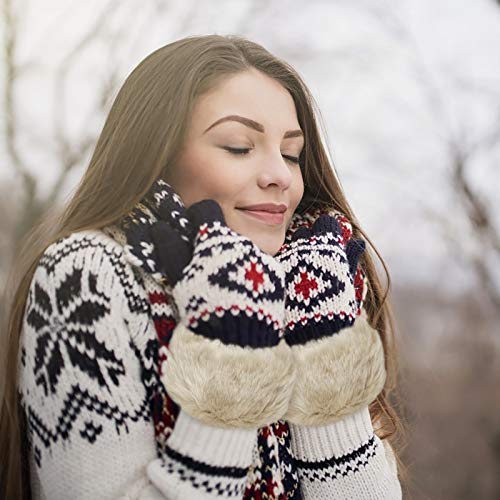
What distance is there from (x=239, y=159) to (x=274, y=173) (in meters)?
0.08

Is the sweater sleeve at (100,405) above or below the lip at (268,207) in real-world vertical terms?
below

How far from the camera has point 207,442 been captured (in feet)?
3.67

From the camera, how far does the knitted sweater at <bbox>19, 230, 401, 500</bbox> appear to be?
3.65 feet

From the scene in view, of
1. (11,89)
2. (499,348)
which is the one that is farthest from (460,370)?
(11,89)

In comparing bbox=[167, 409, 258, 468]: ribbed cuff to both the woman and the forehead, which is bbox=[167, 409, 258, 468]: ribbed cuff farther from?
the forehead

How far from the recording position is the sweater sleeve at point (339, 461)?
1.28 metres

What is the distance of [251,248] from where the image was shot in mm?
1228

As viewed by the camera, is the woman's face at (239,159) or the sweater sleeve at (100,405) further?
the woman's face at (239,159)

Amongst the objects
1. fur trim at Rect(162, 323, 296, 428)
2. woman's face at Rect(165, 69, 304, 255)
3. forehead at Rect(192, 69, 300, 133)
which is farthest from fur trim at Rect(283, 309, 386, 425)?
forehead at Rect(192, 69, 300, 133)

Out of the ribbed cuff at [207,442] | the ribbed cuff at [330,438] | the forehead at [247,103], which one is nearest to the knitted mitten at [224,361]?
the ribbed cuff at [207,442]

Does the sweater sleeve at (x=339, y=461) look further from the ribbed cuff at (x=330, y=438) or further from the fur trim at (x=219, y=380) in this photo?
the fur trim at (x=219, y=380)

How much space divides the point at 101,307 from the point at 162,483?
329 millimetres

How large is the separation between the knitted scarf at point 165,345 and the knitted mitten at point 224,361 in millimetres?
51

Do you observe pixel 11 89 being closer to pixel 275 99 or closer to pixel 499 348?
pixel 275 99
